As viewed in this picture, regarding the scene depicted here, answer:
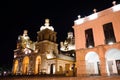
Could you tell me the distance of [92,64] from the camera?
70.8ft

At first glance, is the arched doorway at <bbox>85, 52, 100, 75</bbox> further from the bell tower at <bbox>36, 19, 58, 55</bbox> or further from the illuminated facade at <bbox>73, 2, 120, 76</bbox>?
the bell tower at <bbox>36, 19, 58, 55</bbox>

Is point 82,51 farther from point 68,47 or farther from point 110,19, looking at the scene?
point 68,47

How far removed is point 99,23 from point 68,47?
41427 mm

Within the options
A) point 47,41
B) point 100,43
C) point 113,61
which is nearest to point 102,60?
point 100,43

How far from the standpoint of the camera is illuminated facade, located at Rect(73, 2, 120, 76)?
18938 millimetres

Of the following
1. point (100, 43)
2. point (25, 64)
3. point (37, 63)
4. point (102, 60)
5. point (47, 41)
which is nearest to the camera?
point (102, 60)

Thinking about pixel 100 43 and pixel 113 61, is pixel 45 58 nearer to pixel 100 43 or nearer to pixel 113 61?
pixel 113 61

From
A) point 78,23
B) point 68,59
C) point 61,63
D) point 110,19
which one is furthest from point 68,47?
point 110,19

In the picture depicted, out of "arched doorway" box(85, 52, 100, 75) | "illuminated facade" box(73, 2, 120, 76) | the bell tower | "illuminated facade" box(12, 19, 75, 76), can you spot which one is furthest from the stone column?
the bell tower

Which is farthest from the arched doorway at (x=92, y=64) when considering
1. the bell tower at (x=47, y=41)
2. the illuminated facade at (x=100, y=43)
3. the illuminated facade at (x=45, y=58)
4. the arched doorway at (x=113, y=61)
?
the bell tower at (x=47, y=41)

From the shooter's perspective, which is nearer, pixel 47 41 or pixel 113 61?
pixel 113 61

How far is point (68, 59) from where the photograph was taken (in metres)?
46.2

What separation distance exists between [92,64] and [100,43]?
3923mm

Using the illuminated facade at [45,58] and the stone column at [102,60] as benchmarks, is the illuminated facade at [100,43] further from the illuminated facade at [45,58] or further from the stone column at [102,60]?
the illuminated facade at [45,58]
